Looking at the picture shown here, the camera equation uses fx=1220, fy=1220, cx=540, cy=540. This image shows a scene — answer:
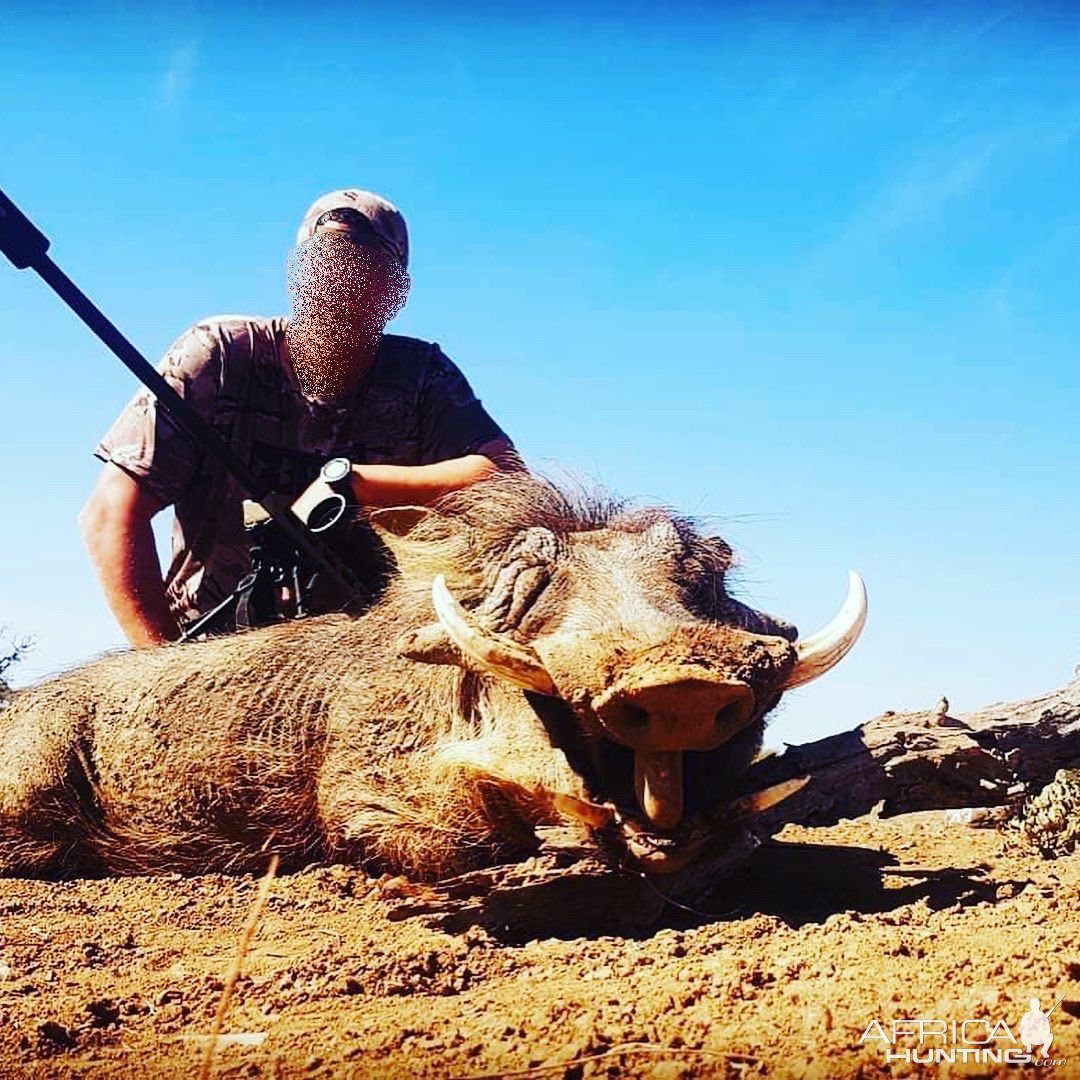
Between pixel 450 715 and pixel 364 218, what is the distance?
9.58ft

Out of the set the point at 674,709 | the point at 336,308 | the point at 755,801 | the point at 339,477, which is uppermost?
the point at 336,308

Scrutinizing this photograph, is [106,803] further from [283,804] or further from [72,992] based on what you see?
[72,992]

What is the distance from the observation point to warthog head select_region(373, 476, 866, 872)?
2531 millimetres

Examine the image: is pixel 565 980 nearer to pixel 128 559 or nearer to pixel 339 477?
pixel 339 477

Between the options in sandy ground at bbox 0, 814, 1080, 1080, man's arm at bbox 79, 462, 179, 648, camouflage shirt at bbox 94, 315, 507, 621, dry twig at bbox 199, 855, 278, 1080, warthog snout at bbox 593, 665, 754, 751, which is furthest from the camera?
camouflage shirt at bbox 94, 315, 507, 621

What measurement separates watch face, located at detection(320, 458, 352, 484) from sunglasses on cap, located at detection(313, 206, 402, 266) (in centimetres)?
163

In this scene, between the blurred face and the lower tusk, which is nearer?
the lower tusk

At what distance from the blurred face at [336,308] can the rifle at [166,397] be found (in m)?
0.91

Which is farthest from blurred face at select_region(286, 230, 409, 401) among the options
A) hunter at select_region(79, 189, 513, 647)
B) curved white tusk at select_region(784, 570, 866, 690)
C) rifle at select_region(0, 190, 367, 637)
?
curved white tusk at select_region(784, 570, 866, 690)

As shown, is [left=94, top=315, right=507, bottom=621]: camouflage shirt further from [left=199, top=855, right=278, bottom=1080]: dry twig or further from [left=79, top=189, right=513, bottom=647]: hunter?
[left=199, top=855, right=278, bottom=1080]: dry twig

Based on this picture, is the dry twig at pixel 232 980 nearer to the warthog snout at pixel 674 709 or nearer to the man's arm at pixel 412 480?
the warthog snout at pixel 674 709

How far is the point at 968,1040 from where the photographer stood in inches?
67.2

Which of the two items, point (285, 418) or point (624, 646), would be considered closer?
point (624, 646)

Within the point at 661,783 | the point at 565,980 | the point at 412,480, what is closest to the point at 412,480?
the point at 412,480
